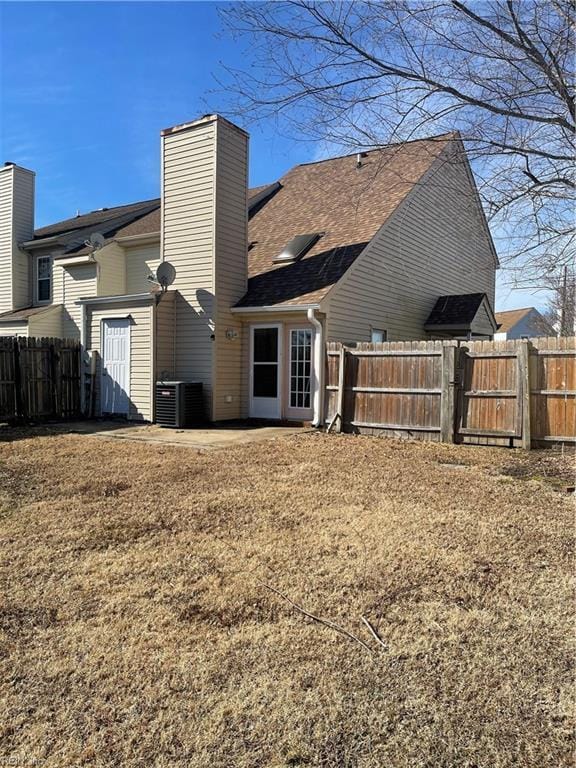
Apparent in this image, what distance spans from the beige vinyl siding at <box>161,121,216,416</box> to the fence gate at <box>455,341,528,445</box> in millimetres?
5250

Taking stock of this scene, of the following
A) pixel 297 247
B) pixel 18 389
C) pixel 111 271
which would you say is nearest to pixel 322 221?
pixel 297 247

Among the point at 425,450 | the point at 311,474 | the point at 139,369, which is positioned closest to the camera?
the point at 311,474

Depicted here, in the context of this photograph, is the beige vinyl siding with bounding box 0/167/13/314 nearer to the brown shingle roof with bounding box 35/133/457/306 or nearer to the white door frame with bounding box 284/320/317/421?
the brown shingle roof with bounding box 35/133/457/306

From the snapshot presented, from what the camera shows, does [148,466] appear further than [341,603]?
Yes

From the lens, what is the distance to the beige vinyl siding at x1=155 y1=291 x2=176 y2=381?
11320 millimetres

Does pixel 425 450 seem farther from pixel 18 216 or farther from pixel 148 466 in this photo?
pixel 18 216

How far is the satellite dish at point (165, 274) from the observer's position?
11.4m

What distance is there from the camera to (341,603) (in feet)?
10.2

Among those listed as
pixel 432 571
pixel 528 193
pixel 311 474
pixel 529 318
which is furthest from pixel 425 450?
pixel 529 318

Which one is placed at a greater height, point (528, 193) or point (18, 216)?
point (18, 216)

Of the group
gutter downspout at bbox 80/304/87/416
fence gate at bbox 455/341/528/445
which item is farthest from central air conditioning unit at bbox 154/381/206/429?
fence gate at bbox 455/341/528/445

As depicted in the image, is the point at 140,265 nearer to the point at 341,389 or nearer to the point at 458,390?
the point at 341,389

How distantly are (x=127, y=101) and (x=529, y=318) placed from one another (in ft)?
138

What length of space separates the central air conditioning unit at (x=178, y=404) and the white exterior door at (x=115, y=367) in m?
1.24
